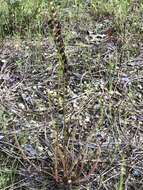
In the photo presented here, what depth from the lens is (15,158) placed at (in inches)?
97.7

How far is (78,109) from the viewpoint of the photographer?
2.80 metres

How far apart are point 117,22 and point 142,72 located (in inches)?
22.3

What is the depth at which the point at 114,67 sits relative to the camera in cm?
312

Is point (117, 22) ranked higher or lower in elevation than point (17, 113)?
higher

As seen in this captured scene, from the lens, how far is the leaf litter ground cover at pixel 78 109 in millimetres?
2455

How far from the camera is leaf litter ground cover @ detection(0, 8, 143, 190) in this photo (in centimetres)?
246

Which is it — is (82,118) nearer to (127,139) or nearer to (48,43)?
(127,139)

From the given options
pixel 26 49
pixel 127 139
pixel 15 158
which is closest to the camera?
pixel 15 158

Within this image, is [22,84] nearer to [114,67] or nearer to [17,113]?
[17,113]

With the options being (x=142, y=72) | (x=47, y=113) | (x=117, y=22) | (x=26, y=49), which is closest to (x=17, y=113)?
(x=47, y=113)

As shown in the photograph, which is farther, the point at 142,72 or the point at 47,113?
the point at 142,72

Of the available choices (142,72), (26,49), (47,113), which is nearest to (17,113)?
(47,113)

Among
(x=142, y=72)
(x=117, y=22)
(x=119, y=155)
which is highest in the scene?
(x=117, y=22)

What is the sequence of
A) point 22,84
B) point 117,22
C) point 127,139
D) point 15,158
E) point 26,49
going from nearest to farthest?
1. point 15,158
2. point 127,139
3. point 22,84
4. point 26,49
5. point 117,22
